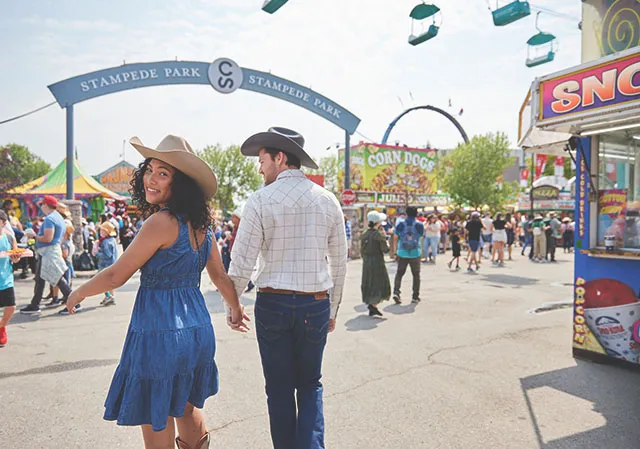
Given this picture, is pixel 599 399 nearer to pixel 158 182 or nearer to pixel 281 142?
pixel 281 142

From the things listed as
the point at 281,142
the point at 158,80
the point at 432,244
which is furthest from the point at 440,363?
the point at 432,244

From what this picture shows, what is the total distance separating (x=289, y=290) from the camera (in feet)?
8.26

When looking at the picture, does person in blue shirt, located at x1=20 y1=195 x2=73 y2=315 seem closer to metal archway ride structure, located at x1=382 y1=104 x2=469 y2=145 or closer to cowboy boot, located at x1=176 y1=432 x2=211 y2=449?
cowboy boot, located at x1=176 y1=432 x2=211 y2=449

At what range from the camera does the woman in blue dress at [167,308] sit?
2.10 m

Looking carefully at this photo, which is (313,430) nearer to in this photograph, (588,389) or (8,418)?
(8,418)

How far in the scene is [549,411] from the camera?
3.64m

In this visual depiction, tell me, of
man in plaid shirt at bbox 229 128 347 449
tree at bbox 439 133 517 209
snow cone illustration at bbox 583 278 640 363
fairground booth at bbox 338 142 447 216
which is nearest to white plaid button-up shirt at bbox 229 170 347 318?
man in plaid shirt at bbox 229 128 347 449

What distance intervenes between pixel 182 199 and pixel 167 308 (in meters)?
0.55

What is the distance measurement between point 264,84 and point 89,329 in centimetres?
965

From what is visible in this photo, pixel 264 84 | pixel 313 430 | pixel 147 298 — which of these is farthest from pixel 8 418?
pixel 264 84

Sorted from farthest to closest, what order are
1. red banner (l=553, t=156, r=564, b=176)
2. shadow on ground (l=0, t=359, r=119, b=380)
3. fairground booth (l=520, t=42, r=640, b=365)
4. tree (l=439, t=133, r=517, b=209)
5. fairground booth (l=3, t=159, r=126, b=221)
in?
1. red banner (l=553, t=156, r=564, b=176)
2. tree (l=439, t=133, r=517, b=209)
3. fairground booth (l=3, t=159, r=126, b=221)
4. shadow on ground (l=0, t=359, r=119, b=380)
5. fairground booth (l=520, t=42, r=640, b=365)

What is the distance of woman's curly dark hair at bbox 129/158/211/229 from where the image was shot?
90.7 inches

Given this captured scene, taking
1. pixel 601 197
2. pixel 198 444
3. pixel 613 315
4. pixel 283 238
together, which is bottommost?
pixel 198 444

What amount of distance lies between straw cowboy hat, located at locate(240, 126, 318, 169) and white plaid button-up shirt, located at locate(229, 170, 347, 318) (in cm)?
20
